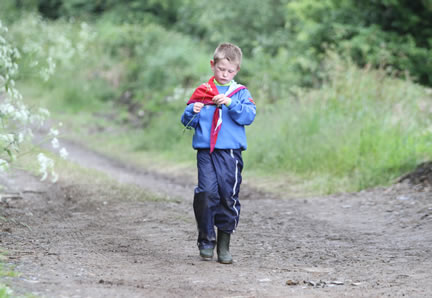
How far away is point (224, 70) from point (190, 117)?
44cm

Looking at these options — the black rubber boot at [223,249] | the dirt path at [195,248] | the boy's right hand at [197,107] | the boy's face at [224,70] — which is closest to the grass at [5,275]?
the dirt path at [195,248]

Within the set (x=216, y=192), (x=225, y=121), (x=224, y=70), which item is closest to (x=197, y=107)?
(x=225, y=121)

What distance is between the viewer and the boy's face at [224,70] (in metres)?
4.83

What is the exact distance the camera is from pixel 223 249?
4.89m

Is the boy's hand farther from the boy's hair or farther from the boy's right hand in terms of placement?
the boy's hair

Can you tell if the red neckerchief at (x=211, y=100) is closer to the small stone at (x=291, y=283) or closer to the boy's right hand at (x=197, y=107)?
the boy's right hand at (x=197, y=107)

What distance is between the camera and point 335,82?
39.0 ft

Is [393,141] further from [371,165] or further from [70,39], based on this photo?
[70,39]

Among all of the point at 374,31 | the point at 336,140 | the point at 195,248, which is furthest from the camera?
the point at 374,31

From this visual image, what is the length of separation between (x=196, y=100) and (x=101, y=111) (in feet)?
47.3

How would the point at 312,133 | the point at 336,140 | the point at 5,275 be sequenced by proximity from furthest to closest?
the point at 312,133
the point at 336,140
the point at 5,275

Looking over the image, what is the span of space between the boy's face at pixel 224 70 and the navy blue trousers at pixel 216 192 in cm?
54

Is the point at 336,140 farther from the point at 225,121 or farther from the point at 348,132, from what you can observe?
the point at 225,121

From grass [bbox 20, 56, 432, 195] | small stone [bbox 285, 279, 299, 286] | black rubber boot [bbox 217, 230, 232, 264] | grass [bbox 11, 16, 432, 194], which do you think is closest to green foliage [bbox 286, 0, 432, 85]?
grass [bbox 11, 16, 432, 194]
